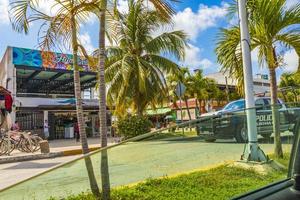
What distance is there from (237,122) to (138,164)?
0.81 metres

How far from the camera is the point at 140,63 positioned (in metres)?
17.7

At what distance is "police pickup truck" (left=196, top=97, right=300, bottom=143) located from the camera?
242cm

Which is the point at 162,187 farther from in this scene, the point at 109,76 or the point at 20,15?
the point at 109,76

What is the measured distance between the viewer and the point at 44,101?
2730cm

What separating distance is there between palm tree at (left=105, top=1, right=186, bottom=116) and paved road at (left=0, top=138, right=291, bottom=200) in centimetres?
1410

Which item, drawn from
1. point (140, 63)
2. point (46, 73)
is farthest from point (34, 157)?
point (46, 73)

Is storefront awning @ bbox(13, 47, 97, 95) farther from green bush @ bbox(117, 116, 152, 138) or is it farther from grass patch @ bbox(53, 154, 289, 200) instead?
grass patch @ bbox(53, 154, 289, 200)

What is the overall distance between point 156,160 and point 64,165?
835 millimetres

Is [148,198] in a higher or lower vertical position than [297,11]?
lower

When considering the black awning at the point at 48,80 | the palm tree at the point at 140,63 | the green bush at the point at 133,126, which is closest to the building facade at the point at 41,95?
the black awning at the point at 48,80

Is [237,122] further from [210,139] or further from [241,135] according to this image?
[210,139]

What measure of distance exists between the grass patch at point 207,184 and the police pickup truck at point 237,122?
0.29 m

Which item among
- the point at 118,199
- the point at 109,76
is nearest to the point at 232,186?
the point at 118,199

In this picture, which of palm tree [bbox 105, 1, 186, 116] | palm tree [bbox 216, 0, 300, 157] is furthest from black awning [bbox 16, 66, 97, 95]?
palm tree [bbox 216, 0, 300, 157]
